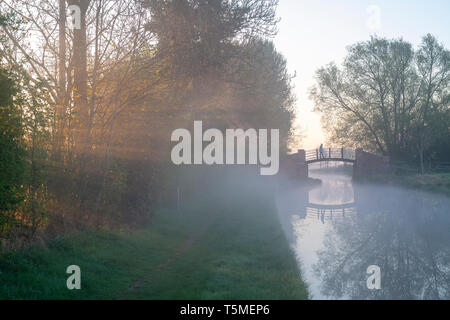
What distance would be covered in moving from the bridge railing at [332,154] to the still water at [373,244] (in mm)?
14109

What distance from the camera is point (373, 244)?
57.1 ft

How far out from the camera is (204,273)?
10.2 metres

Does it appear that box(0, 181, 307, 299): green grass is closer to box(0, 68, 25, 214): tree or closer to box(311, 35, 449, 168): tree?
box(0, 68, 25, 214): tree

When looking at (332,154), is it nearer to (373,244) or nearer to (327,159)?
(327,159)

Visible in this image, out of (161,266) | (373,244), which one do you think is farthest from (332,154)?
(161,266)

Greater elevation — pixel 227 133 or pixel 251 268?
pixel 227 133

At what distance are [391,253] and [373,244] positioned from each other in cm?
161

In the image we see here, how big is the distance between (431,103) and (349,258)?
35.0 m

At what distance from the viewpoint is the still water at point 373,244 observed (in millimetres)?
11672

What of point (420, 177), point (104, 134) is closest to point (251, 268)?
point (104, 134)

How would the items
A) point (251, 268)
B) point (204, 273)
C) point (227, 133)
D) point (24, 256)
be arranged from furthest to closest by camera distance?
1. point (227, 133)
2. point (251, 268)
3. point (204, 273)
4. point (24, 256)

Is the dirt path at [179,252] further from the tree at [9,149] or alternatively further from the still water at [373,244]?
the still water at [373,244]

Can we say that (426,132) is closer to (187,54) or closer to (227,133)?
(227,133)

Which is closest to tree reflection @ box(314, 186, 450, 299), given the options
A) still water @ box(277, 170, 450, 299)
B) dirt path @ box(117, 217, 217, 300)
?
still water @ box(277, 170, 450, 299)
